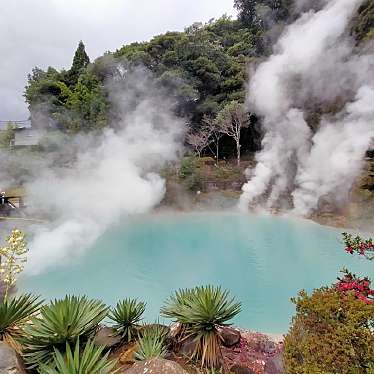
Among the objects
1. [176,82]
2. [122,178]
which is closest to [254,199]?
[122,178]

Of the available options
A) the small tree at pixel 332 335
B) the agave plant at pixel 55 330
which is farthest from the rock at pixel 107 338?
the small tree at pixel 332 335

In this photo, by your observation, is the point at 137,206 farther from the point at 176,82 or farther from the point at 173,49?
the point at 173,49

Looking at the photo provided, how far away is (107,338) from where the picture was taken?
3.87m

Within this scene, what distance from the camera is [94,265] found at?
8.86 metres

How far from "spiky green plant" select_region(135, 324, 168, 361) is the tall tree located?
2638 centimetres

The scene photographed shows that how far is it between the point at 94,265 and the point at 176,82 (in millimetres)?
16594

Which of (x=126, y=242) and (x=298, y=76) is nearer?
(x=126, y=242)

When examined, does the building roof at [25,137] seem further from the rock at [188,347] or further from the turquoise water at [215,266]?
the rock at [188,347]

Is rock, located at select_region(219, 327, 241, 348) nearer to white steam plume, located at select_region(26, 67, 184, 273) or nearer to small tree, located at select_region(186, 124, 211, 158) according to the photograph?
white steam plume, located at select_region(26, 67, 184, 273)

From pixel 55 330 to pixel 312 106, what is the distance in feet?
60.0

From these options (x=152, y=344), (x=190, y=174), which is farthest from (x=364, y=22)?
(x=152, y=344)

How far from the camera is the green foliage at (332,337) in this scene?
2045 mm

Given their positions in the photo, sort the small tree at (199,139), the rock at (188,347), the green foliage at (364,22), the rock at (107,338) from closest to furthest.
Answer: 1. the rock at (188,347)
2. the rock at (107,338)
3. the green foliage at (364,22)
4. the small tree at (199,139)

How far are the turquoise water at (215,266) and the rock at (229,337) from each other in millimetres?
1526
